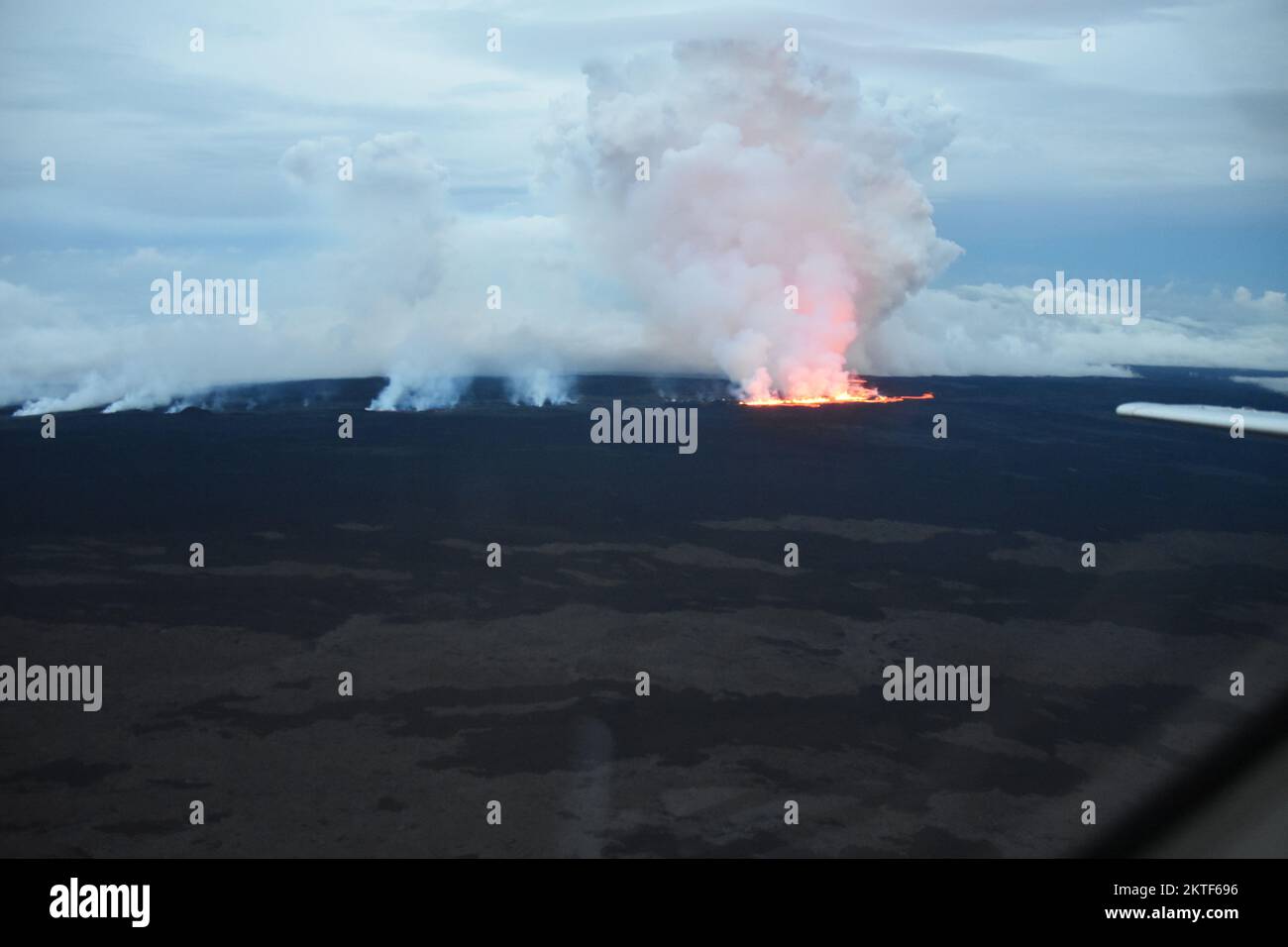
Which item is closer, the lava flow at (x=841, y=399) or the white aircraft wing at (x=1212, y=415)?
the white aircraft wing at (x=1212, y=415)

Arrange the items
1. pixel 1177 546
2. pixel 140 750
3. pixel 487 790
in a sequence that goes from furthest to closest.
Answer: pixel 1177 546 → pixel 140 750 → pixel 487 790

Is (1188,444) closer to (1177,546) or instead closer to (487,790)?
(1177,546)

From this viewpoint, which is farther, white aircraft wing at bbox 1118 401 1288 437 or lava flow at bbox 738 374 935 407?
lava flow at bbox 738 374 935 407

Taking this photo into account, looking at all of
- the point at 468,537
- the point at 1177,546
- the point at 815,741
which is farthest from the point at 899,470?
the point at 815,741

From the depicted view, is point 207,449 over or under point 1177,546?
over

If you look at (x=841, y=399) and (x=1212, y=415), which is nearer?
(x=1212, y=415)

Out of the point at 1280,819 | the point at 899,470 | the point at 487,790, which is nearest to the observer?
the point at 1280,819

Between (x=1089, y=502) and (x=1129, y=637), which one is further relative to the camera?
(x=1089, y=502)
